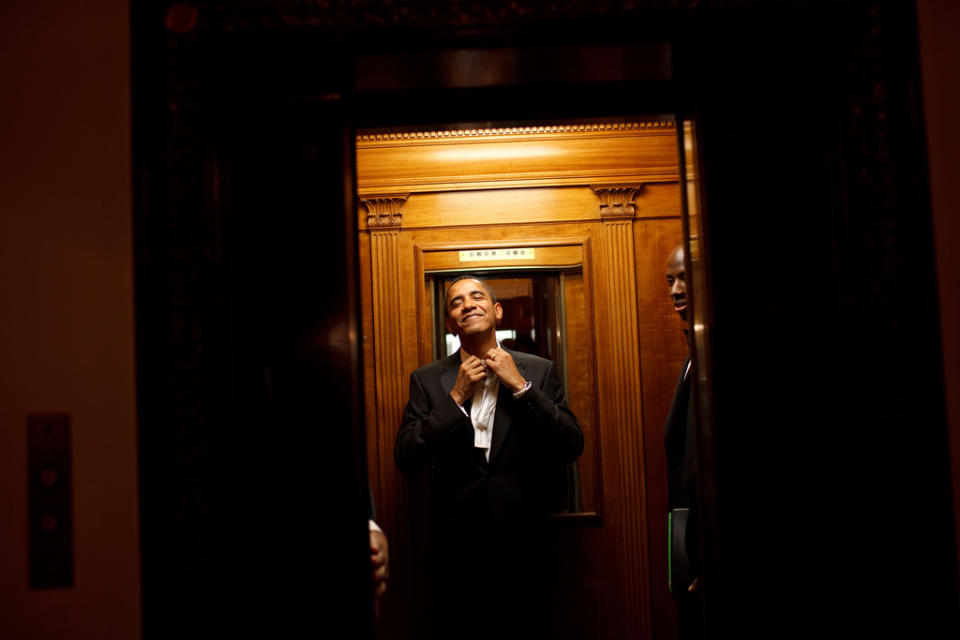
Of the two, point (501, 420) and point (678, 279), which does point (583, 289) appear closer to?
point (678, 279)

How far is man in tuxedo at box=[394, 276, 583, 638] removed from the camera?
238cm

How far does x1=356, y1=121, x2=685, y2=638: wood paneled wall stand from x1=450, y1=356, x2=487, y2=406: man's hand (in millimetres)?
350

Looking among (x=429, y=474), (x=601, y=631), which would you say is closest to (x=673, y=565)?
(x=601, y=631)

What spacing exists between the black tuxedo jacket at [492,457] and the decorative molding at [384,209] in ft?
2.33

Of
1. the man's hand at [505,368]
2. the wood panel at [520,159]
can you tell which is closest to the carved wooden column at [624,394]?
the wood panel at [520,159]

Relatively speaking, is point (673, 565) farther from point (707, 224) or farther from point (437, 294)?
point (437, 294)

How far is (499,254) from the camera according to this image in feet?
9.07

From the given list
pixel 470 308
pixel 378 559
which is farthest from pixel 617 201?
pixel 378 559

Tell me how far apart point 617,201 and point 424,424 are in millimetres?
1287

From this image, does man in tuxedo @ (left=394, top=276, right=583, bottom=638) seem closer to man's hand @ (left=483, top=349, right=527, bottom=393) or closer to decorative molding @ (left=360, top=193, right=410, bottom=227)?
man's hand @ (left=483, top=349, right=527, bottom=393)

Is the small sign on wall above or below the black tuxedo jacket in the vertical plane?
above

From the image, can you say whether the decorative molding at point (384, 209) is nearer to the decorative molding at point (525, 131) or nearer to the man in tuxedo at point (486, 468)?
the decorative molding at point (525, 131)

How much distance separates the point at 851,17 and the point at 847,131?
0.74 feet

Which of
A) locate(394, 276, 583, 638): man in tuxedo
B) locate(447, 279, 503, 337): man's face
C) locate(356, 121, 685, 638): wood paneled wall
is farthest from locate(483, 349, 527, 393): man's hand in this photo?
locate(356, 121, 685, 638): wood paneled wall
